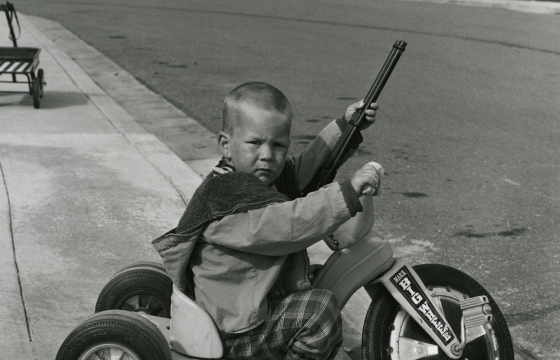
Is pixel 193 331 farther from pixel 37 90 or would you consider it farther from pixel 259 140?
pixel 37 90

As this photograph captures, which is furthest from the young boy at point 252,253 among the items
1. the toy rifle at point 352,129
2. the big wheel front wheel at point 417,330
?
the toy rifle at point 352,129

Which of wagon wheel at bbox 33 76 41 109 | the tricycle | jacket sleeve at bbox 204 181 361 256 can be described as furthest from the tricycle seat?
wagon wheel at bbox 33 76 41 109

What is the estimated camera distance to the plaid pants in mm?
2830

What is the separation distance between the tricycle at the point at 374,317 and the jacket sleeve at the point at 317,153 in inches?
2.7

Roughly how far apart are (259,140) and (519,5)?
59.5 feet

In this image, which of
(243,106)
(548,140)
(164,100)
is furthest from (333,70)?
(243,106)

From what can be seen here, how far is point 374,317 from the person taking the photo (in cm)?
299

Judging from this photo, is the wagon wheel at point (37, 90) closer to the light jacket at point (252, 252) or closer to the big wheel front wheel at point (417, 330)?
the light jacket at point (252, 252)

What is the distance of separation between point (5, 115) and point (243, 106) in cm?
516

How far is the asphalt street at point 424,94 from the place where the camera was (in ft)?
15.3

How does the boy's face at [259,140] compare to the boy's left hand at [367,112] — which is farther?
the boy's left hand at [367,112]

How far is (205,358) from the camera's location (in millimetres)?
2891

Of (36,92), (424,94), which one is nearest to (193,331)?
(36,92)

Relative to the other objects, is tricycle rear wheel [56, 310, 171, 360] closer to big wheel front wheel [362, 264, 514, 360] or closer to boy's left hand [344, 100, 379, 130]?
big wheel front wheel [362, 264, 514, 360]
